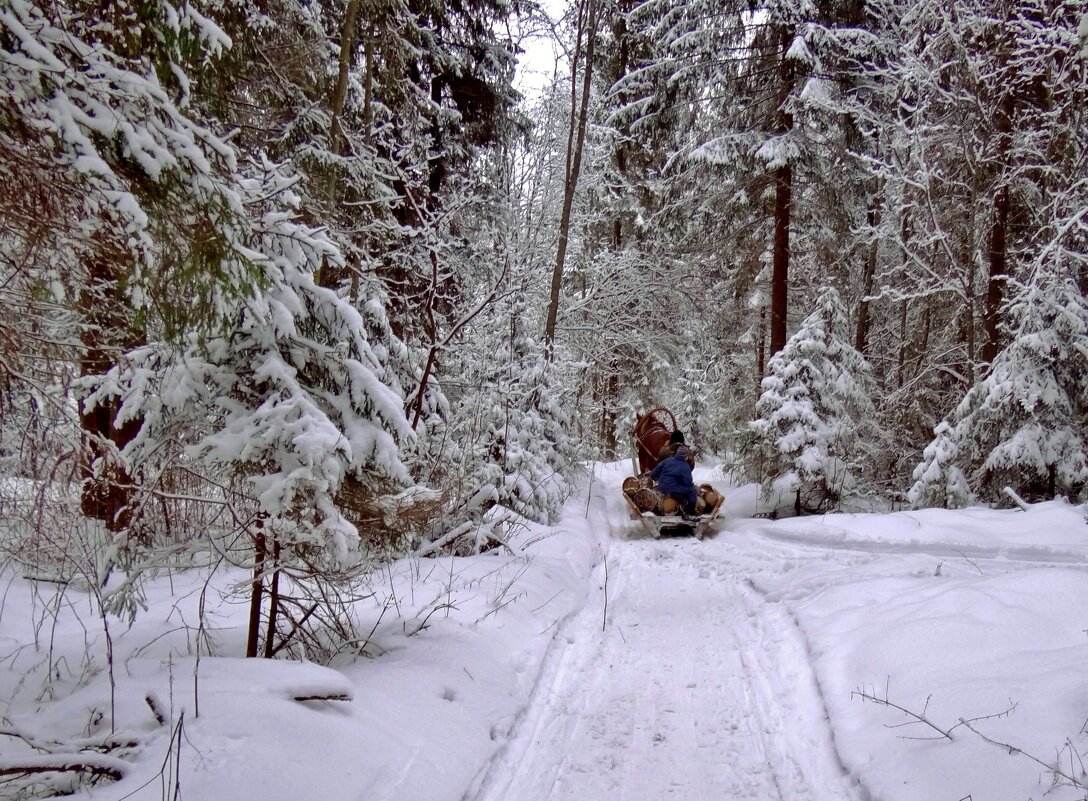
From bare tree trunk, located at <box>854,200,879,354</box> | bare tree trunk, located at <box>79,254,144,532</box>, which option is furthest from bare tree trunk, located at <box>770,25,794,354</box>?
bare tree trunk, located at <box>79,254,144,532</box>

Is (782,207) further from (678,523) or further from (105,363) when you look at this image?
→ (105,363)

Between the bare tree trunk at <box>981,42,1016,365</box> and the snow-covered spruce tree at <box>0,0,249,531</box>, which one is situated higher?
the bare tree trunk at <box>981,42,1016,365</box>

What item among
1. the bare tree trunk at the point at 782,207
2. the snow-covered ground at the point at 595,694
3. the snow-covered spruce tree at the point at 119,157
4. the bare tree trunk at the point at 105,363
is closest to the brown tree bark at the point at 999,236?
the bare tree trunk at the point at 782,207

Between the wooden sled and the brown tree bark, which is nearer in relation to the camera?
the brown tree bark

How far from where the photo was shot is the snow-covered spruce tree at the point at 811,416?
1088cm

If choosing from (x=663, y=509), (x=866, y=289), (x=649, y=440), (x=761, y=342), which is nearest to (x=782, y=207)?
(x=866, y=289)

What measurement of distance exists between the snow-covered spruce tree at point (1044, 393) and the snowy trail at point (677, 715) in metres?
5.33

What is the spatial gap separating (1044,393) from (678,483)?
529 cm

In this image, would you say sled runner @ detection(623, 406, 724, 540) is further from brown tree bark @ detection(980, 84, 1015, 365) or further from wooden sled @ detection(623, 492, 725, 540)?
brown tree bark @ detection(980, 84, 1015, 365)

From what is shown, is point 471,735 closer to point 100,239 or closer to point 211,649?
point 211,649

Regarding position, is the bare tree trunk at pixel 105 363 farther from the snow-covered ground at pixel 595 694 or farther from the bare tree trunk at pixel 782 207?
the bare tree trunk at pixel 782 207

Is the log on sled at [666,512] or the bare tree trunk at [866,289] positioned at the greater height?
the bare tree trunk at [866,289]

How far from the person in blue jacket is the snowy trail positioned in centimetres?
404

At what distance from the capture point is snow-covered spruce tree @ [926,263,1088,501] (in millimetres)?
8789
